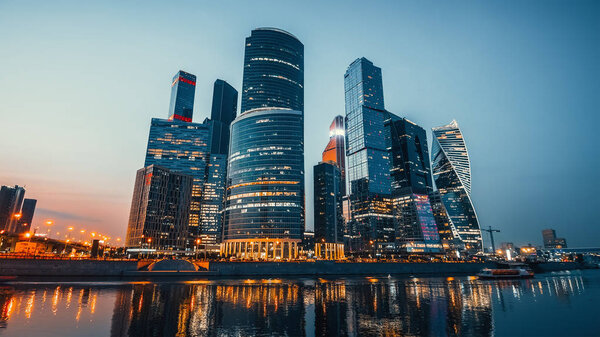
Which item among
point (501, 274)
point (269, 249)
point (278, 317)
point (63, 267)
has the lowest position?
point (501, 274)

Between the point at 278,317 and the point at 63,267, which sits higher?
the point at 63,267

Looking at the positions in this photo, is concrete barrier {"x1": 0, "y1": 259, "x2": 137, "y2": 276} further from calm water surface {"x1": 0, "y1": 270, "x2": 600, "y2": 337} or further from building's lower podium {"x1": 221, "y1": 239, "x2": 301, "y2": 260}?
building's lower podium {"x1": 221, "y1": 239, "x2": 301, "y2": 260}

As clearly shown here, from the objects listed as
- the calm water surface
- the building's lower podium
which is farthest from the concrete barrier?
the building's lower podium

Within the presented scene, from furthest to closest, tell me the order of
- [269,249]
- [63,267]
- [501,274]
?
[269,249], [501,274], [63,267]

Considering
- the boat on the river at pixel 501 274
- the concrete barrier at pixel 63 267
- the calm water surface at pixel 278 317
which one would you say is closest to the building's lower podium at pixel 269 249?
the concrete barrier at pixel 63 267

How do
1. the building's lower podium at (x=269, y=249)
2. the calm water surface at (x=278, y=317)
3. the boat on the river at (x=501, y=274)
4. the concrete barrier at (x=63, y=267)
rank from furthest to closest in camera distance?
1. the building's lower podium at (x=269, y=249)
2. the boat on the river at (x=501, y=274)
3. the concrete barrier at (x=63, y=267)
4. the calm water surface at (x=278, y=317)

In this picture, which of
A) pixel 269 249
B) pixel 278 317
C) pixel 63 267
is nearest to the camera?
pixel 278 317

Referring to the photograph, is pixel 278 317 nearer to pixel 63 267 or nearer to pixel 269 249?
pixel 63 267

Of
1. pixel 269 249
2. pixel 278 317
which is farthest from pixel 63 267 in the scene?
pixel 269 249

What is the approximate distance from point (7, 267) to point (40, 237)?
337ft

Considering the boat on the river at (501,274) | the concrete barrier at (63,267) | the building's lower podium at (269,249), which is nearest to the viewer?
the concrete barrier at (63,267)

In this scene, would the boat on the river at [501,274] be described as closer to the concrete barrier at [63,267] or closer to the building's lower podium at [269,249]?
the building's lower podium at [269,249]

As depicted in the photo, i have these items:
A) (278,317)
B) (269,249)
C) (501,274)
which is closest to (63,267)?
(278,317)

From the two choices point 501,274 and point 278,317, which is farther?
point 501,274
